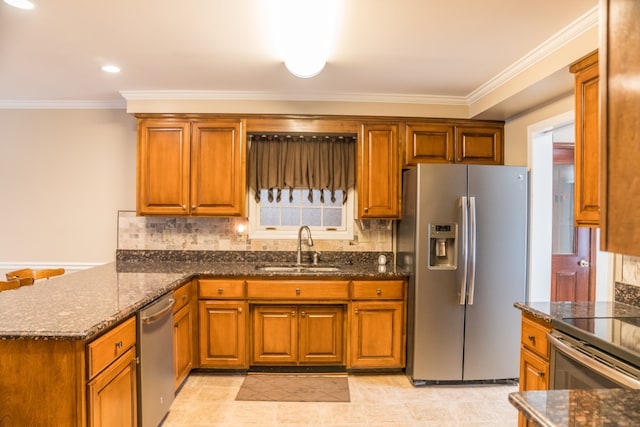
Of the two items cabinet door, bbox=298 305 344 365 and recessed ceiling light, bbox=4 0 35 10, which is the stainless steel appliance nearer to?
cabinet door, bbox=298 305 344 365

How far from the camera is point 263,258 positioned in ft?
12.2

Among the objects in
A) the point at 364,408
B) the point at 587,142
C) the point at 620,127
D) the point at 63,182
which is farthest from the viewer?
the point at 63,182

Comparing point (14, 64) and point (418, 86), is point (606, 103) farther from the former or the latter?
point (14, 64)

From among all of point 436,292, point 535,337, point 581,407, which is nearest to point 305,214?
point 436,292

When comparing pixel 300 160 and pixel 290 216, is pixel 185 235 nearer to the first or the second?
pixel 290 216

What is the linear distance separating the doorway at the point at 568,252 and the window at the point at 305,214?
1.94 m

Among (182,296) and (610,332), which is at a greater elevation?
(610,332)

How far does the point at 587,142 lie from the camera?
2.05 metres

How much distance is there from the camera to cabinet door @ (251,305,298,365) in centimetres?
318

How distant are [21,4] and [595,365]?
10.4 feet

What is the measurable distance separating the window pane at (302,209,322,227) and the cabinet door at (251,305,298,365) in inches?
37.3

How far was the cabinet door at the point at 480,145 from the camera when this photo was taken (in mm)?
3449

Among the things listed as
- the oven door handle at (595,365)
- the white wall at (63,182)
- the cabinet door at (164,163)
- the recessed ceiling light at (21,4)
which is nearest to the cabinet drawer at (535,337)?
the oven door handle at (595,365)

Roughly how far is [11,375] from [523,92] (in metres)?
3.29
